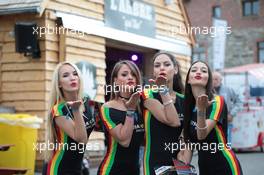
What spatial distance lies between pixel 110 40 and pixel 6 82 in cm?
270

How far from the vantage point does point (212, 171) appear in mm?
4332

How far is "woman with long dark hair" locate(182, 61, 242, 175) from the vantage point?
4273 millimetres

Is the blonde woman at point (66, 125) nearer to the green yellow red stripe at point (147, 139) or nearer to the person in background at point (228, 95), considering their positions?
the green yellow red stripe at point (147, 139)

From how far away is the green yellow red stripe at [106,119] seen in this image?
4395 millimetres

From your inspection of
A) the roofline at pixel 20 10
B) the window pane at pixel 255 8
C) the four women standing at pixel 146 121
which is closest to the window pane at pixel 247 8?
the window pane at pixel 255 8

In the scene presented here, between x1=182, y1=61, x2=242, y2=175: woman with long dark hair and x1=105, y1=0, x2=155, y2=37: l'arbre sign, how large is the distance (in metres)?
7.73

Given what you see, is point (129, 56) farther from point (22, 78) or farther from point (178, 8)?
point (22, 78)

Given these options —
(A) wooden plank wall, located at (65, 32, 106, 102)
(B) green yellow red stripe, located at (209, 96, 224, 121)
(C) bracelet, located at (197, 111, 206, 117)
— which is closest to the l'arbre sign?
(A) wooden plank wall, located at (65, 32, 106, 102)

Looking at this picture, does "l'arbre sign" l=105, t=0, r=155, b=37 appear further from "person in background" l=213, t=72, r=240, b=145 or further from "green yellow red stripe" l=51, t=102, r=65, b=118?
"green yellow red stripe" l=51, t=102, r=65, b=118

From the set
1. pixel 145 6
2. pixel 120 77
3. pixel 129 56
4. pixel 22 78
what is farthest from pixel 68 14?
pixel 120 77

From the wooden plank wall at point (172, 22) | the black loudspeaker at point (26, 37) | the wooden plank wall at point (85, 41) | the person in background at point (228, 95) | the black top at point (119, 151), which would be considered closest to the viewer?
the black top at point (119, 151)

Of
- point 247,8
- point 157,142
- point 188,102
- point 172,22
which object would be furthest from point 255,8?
point 157,142

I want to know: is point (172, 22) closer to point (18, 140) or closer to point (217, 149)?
point (18, 140)

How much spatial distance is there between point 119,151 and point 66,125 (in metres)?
0.46
